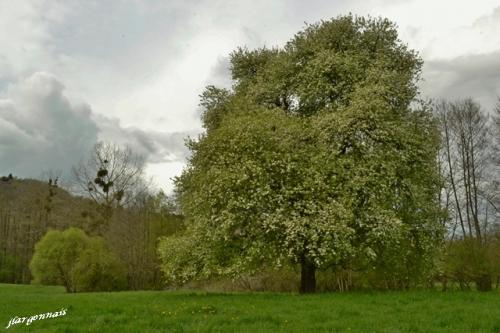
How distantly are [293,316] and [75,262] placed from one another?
38.7 meters

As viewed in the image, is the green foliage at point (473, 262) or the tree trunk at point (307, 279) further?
the green foliage at point (473, 262)

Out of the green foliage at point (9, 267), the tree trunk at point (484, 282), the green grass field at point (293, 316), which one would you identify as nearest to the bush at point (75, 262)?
the green grass field at point (293, 316)

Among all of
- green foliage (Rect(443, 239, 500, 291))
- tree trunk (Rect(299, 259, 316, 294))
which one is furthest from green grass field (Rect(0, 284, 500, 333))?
green foliage (Rect(443, 239, 500, 291))

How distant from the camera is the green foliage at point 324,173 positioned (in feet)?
74.1

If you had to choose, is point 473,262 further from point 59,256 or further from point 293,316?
point 59,256

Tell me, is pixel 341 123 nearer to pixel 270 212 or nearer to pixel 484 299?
pixel 270 212

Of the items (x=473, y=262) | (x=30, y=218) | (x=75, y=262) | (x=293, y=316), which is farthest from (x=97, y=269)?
(x=30, y=218)

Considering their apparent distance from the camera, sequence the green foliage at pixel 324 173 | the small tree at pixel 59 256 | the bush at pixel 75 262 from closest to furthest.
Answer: the green foliage at pixel 324 173 → the bush at pixel 75 262 → the small tree at pixel 59 256

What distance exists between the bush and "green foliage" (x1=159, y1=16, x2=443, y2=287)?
76.6ft

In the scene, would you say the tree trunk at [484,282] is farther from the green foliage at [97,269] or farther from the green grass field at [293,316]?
the green foliage at [97,269]

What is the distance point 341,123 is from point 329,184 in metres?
3.09

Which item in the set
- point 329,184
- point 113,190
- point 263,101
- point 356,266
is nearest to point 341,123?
point 329,184

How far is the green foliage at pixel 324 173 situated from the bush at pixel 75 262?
2335cm

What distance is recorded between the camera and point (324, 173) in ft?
76.3
